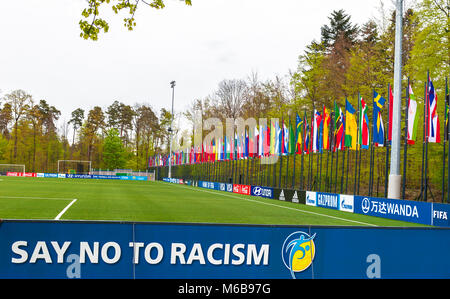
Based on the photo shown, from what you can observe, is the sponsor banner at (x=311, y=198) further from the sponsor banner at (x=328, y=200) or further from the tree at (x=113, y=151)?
the tree at (x=113, y=151)

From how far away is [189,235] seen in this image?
6746 mm

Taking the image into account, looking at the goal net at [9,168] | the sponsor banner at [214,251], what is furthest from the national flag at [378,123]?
the goal net at [9,168]

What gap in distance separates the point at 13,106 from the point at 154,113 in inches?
1377

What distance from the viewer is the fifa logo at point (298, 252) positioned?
6.97 meters

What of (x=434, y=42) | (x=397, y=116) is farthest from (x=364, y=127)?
(x=434, y=42)

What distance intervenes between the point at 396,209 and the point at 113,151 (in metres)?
104

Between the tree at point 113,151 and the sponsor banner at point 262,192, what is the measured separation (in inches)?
3245

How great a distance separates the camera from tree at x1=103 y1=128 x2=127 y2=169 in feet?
385

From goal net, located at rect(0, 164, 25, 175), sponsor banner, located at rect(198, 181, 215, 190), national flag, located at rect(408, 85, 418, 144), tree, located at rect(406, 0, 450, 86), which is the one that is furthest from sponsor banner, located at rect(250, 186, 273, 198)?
goal net, located at rect(0, 164, 25, 175)

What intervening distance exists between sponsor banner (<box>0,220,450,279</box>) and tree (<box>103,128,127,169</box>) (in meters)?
113

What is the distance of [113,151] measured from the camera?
11756 centimetres

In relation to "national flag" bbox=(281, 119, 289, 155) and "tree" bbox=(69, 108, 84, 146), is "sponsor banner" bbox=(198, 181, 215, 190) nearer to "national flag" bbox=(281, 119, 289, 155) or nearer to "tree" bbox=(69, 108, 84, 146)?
"national flag" bbox=(281, 119, 289, 155)
